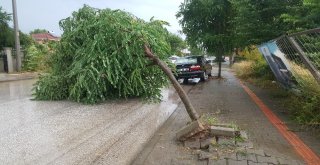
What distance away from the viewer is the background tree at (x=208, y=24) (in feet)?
69.9

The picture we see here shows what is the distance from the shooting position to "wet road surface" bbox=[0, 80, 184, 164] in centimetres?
584

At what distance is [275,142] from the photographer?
6.67 meters

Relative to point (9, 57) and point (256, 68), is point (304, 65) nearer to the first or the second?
point (256, 68)

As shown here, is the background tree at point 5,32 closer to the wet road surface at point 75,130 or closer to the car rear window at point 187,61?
the car rear window at point 187,61

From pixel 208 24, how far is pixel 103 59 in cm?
1276

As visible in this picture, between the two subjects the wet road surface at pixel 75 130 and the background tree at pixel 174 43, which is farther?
the background tree at pixel 174 43

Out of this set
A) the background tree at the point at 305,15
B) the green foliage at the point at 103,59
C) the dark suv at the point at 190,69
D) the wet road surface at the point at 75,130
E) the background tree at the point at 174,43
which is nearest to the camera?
the wet road surface at the point at 75,130

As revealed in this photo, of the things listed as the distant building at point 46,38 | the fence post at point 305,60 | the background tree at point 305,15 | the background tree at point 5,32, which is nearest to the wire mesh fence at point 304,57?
the fence post at point 305,60

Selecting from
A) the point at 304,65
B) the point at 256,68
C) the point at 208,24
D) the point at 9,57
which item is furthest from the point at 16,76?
the point at 304,65

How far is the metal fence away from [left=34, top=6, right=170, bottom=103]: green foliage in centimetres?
373

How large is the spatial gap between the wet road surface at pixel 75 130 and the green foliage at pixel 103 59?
502mm

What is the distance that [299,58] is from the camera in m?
8.45

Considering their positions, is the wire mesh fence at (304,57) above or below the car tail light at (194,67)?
above

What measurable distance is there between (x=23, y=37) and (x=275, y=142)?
2910 cm
